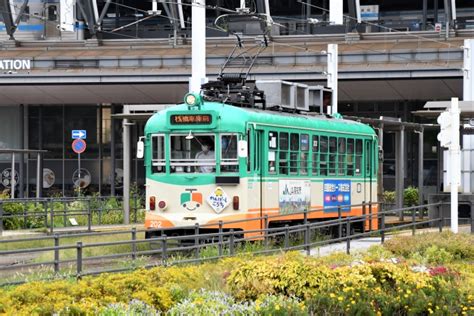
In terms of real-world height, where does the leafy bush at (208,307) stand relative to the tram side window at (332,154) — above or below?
below

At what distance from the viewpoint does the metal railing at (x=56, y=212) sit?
31333mm

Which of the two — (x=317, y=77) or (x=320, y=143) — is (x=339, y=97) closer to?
(x=317, y=77)

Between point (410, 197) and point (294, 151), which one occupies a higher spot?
point (294, 151)

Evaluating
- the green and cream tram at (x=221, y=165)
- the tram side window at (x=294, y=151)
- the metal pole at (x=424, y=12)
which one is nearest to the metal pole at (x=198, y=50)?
the green and cream tram at (x=221, y=165)

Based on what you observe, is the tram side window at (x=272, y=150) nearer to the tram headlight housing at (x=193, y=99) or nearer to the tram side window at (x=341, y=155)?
the tram headlight housing at (x=193, y=99)

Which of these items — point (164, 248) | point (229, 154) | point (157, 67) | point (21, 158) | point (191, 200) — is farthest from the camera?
point (21, 158)

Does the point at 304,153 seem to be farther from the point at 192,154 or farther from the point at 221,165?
the point at 192,154

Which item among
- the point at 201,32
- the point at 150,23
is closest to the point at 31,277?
the point at 201,32

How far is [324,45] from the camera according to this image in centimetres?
5012

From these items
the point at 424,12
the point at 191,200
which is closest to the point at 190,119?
the point at 191,200

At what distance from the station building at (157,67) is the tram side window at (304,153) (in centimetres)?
1582

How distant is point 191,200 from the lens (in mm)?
22609

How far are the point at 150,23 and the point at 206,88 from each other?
3313cm

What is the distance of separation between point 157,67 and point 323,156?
22.4 metres
